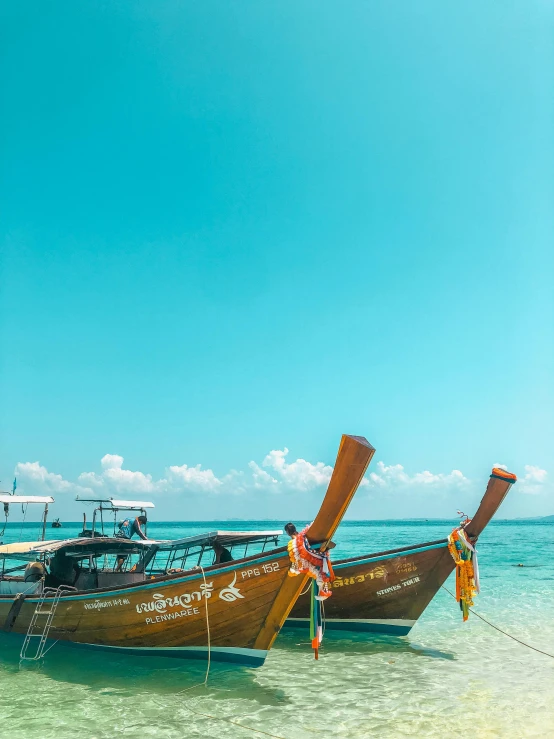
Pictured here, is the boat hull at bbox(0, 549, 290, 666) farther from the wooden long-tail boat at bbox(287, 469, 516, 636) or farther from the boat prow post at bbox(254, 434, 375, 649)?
the wooden long-tail boat at bbox(287, 469, 516, 636)

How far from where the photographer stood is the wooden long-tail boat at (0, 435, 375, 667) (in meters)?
7.83

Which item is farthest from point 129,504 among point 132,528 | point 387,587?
point 387,587

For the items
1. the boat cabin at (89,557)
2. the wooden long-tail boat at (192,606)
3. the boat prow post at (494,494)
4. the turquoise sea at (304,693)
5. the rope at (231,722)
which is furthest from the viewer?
the boat cabin at (89,557)

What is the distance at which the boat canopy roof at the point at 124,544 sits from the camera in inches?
428

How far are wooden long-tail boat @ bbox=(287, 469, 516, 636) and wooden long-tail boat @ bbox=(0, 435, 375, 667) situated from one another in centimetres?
378

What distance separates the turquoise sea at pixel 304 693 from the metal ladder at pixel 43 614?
0.27m

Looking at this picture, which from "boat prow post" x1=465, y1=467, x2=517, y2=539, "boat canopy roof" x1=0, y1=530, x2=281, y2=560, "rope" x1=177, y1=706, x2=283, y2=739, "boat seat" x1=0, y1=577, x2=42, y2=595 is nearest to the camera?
"rope" x1=177, y1=706, x2=283, y2=739

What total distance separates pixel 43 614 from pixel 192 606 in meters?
4.05

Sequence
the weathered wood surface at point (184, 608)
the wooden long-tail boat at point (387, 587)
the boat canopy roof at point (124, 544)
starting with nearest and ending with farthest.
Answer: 1. the weathered wood surface at point (184, 608)
2. the boat canopy roof at point (124, 544)
3. the wooden long-tail boat at point (387, 587)

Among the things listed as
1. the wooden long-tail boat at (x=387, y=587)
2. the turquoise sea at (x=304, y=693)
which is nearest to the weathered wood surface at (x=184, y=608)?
the turquoise sea at (x=304, y=693)

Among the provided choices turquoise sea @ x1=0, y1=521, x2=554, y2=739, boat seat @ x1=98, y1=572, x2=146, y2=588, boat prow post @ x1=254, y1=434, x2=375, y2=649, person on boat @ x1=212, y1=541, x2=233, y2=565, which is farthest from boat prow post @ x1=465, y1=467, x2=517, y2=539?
boat seat @ x1=98, y1=572, x2=146, y2=588

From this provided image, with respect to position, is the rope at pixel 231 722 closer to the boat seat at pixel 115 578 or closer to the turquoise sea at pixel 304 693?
the turquoise sea at pixel 304 693

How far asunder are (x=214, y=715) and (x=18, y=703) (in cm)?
326

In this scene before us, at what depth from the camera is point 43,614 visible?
36.7 feet
